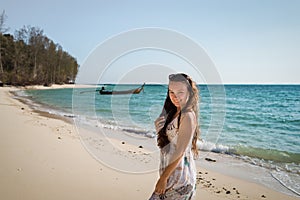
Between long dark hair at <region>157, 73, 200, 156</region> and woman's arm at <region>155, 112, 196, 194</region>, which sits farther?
long dark hair at <region>157, 73, 200, 156</region>

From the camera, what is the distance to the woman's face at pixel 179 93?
1804 mm

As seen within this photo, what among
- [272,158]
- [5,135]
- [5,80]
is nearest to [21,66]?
[5,80]

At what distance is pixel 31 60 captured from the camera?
5172 centimetres

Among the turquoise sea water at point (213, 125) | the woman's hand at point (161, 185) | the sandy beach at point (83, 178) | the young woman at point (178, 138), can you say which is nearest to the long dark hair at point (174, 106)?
the young woman at point (178, 138)

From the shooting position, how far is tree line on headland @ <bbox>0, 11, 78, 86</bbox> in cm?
4442

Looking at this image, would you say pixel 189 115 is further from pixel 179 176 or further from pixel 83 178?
pixel 83 178

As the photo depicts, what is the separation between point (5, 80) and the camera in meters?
41.2

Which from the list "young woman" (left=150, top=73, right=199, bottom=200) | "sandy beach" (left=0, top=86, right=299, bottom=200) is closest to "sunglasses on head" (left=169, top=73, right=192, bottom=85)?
"young woman" (left=150, top=73, right=199, bottom=200)

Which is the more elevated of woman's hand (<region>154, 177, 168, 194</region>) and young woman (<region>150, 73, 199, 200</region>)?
young woman (<region>150, 73, 199, 200</region>)

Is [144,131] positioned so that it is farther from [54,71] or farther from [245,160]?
[54,71]

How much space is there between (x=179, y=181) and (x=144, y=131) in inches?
241

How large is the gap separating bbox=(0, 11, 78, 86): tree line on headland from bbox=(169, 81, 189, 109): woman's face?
144 ft

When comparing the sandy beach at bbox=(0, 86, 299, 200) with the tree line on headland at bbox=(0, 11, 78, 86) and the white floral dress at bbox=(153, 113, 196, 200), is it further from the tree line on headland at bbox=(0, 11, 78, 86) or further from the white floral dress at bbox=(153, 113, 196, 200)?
the tree line on headland at bbox=(0, 11, 78, 86)

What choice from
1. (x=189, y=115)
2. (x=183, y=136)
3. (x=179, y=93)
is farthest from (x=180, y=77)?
(x=183, y=136)
